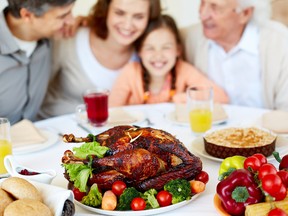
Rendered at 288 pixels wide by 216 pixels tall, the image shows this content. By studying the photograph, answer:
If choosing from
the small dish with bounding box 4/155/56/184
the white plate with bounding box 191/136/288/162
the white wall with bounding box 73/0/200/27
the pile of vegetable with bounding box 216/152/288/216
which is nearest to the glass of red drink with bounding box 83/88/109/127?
the white plate with bounding box 191/136/288/162

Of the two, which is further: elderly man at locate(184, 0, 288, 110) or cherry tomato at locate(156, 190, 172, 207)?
elderly man at locate(184, 0, 288, 110)

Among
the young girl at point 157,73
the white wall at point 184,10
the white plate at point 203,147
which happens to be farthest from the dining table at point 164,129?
the white wall at point 184,10

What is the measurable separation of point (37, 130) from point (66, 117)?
1.11 ft

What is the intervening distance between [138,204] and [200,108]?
34.1 inches

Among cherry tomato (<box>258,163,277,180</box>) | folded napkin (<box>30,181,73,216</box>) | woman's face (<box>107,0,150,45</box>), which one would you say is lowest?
folded napkin (<box>30,181,73,216</box>)

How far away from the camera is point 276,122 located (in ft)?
6.28

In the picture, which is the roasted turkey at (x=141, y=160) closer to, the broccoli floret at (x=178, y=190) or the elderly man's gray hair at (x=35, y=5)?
the broccoli floret at (x=178, y=190)

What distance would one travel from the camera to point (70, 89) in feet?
9.91

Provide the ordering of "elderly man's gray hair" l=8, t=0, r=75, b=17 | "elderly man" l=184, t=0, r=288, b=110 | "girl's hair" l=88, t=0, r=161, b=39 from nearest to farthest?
"elderly man's gray hair" l=8, t=0, r=75, b=17 → "elderly man" l=184, t=0, r=288, b=110 → "girl's hair" l=88, t=0, r=161, b=39

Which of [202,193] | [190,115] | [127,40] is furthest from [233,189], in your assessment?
[127,40]

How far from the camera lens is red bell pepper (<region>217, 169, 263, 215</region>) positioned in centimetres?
110

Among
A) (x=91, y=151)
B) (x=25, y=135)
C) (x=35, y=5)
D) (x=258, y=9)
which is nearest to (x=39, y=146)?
(x=25, y=135)

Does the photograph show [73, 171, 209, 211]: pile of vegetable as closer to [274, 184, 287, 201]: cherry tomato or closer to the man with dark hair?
[274, 184, 287, 201]: cherry tomato

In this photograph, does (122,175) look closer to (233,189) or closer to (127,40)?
(233,189)
